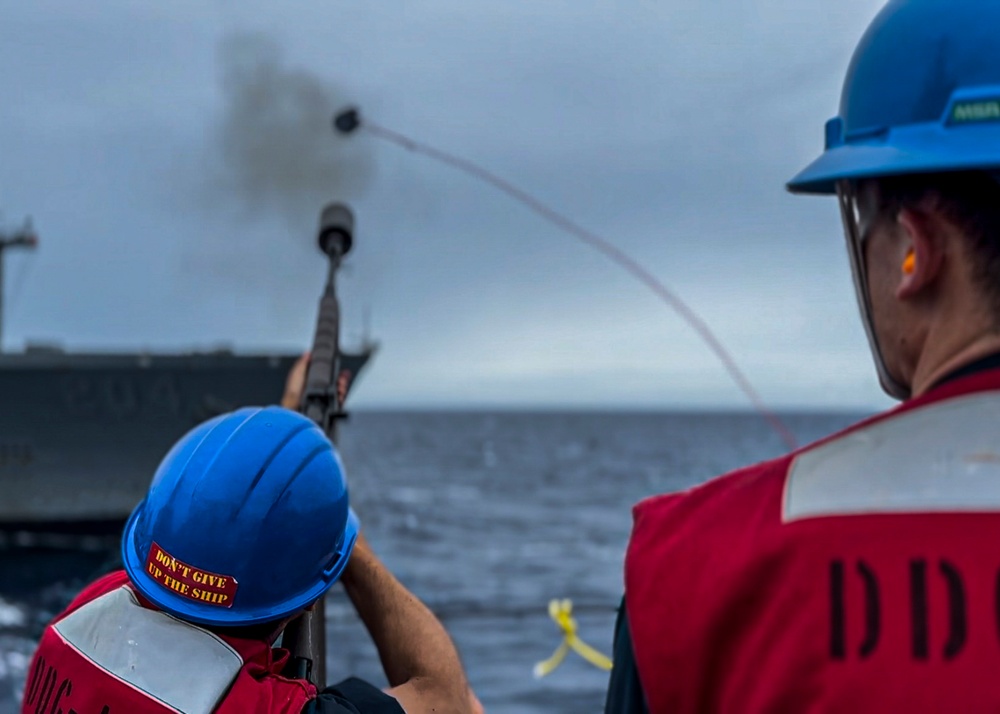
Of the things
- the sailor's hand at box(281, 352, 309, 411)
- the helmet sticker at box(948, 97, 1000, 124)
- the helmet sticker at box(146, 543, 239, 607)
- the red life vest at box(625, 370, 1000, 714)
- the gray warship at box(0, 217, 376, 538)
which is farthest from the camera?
the gray warship at box(0, 217, 376, 538)

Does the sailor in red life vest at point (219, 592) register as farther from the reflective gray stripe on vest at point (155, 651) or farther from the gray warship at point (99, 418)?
the gray warship at point (99, 418)

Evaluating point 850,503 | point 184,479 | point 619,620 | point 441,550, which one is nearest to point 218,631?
point 184,479

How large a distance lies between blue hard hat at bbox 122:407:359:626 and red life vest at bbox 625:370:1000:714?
106cm

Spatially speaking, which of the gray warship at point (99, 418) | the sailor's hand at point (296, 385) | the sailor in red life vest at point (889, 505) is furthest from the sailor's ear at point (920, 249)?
the gray warship at point (99, 418)

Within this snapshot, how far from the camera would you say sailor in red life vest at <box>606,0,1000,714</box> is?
956 millimetres

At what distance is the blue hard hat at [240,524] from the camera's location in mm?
1936

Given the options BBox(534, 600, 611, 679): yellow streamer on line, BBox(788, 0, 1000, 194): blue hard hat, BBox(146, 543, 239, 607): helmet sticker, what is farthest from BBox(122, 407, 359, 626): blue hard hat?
BBox(534, 600, 611, 679): yellow streamer on line

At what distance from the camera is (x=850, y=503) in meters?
1.00

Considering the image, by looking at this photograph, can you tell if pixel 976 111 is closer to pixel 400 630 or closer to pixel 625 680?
pixel 625 680

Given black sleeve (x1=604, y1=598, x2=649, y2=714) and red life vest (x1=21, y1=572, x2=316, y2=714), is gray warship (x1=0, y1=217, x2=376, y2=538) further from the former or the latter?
black sleeve (x1=604, y1=598, x2=649, y2=714)

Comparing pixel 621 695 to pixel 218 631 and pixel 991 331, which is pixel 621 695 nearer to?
pixel 991 331

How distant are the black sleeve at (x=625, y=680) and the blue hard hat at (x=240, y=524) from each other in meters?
1.00

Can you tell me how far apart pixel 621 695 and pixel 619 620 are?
0.27ft

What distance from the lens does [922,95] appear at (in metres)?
1.14
